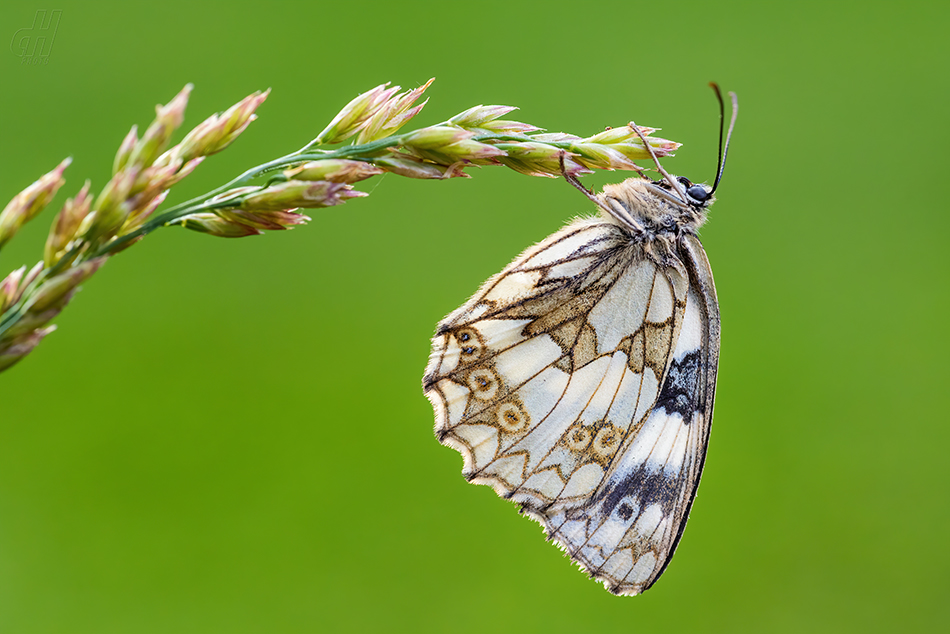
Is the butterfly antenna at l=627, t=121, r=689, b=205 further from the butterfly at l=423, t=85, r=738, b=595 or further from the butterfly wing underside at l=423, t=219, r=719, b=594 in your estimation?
the butterfly wing underside at l=423, t=219, r=719, b=594

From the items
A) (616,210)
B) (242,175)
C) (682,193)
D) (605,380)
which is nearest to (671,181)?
(682,193)

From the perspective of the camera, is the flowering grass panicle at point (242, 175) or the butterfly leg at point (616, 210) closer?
the flowering grass panicle at point (242, 175)

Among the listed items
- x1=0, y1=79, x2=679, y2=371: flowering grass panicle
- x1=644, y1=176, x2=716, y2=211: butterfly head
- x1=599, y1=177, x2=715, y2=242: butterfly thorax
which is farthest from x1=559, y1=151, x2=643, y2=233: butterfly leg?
x1=0, y1=79, x2=679, y2=371: flowering grass panicle

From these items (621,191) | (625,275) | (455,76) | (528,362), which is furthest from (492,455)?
(455,76)

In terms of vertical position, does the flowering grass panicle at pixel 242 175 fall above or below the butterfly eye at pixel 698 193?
below

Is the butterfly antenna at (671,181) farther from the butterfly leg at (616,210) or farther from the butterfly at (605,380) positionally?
the butterfly leg at (616,210)

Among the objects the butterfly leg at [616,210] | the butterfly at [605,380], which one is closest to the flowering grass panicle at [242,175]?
the butterfly leg at [616,210]

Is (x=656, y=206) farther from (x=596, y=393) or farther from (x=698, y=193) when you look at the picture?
(x=596, y=393)
